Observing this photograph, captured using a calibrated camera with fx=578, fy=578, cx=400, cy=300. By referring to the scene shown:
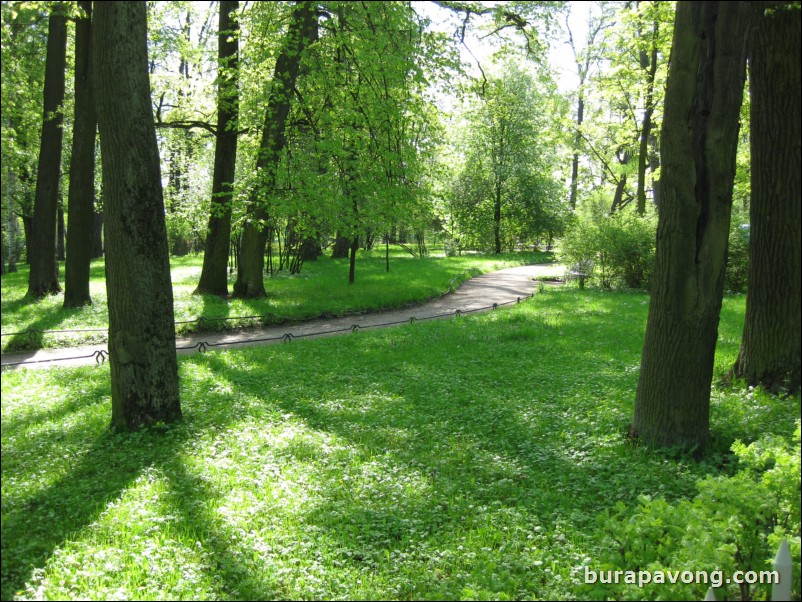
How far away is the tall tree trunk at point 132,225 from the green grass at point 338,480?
22.8 inches

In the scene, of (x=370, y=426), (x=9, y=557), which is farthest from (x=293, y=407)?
(x=9, y=557)

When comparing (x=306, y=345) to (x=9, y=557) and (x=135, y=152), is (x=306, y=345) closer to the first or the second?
(x=135, y=152)

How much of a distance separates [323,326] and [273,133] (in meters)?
5.22

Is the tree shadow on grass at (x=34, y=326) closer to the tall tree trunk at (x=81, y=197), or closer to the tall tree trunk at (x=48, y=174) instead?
the tall tree trunk at (x=81, y=197)

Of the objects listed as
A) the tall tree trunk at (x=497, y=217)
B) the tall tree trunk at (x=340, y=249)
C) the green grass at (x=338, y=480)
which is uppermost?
the tall tree trunk at (x=497, y=217)

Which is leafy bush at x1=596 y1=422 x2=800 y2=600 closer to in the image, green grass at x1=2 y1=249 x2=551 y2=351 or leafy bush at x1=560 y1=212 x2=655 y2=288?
green grass at x1=2 y1=249 x2=551 y2=351

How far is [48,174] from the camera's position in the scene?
16.1 meters

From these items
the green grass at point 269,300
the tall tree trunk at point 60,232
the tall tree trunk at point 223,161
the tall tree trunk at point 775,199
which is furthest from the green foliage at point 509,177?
the tall tree trunk at point 775,199

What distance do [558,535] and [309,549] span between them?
1897mm

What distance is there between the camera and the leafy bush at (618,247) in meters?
19.1

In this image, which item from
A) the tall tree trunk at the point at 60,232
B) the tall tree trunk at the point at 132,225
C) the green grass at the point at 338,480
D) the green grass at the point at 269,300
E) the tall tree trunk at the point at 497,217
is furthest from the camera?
the tall tree trunk at the point at 497,217

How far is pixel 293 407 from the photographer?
7672mm

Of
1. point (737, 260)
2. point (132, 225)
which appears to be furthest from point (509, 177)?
point (132, 225)

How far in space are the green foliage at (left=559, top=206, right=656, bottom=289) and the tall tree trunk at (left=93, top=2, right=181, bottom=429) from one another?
16283mm
